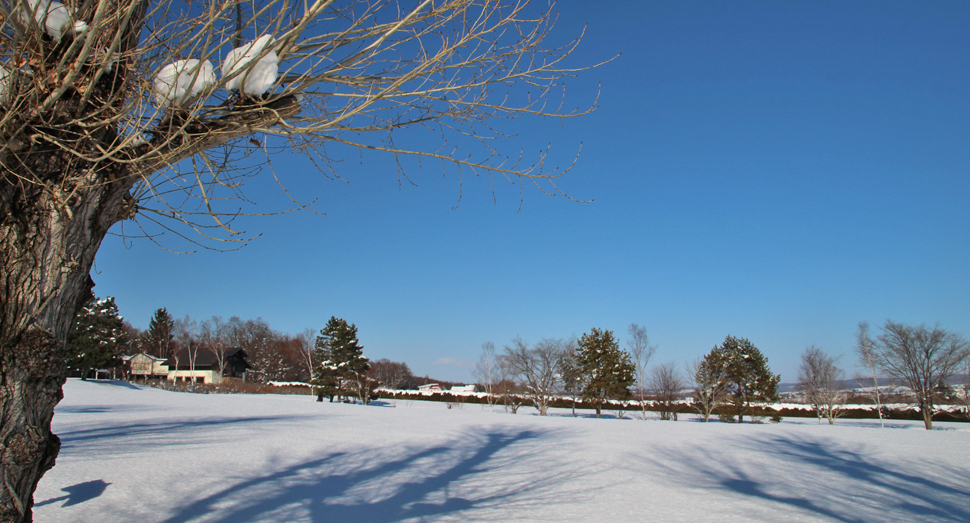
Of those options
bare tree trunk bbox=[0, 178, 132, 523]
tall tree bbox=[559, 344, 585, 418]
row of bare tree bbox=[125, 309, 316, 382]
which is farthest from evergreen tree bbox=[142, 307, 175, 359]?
bare tree trunk bbox=[0, 178, 132, 523]

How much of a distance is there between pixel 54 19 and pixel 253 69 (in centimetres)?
79

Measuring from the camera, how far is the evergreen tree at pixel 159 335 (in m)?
57.4

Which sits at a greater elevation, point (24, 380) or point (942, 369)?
point (24, 380)

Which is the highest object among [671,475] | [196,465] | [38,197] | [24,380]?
[38,197]

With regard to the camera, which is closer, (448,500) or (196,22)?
(196,22)

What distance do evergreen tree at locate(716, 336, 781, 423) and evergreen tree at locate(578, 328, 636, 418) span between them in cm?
642

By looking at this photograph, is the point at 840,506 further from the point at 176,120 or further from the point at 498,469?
the point at 176,120

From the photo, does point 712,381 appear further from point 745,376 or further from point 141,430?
point 141,430

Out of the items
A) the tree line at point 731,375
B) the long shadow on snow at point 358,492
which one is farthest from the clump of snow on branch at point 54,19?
the tree line at point 731,375

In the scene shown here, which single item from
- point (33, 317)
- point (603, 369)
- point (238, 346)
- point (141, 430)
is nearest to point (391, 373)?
point (238, 346)

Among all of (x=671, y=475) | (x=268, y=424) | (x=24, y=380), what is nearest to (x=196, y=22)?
(x=24, y=380)

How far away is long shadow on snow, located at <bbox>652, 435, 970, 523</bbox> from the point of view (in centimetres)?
675

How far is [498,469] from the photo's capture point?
9359mm

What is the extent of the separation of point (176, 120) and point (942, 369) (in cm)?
3582
